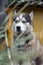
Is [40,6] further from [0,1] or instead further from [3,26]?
[3,26]

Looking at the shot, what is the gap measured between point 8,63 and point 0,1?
14.2 ft

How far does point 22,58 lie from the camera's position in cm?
78

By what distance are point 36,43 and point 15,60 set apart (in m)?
2.77

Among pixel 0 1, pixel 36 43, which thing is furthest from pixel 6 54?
pixel 0 1

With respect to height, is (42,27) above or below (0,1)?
below

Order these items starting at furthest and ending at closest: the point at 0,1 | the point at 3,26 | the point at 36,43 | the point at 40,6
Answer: the point at 0,1, the point at 36,43, the point at 40,6, the point at 3,26

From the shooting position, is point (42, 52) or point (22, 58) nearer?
point (22, 58)

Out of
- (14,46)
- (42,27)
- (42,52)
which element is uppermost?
(14,46)

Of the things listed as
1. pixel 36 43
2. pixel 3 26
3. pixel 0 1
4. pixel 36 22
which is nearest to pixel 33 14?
pixel 36 22

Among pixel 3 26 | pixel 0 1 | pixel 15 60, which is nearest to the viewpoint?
pixel 15 60

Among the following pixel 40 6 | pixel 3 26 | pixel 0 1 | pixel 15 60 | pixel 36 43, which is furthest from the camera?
pixel 0 1

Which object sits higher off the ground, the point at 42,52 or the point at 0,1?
the point at 0,1

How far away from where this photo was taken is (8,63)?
801 mm

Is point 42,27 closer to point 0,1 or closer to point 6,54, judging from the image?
point 0,1
